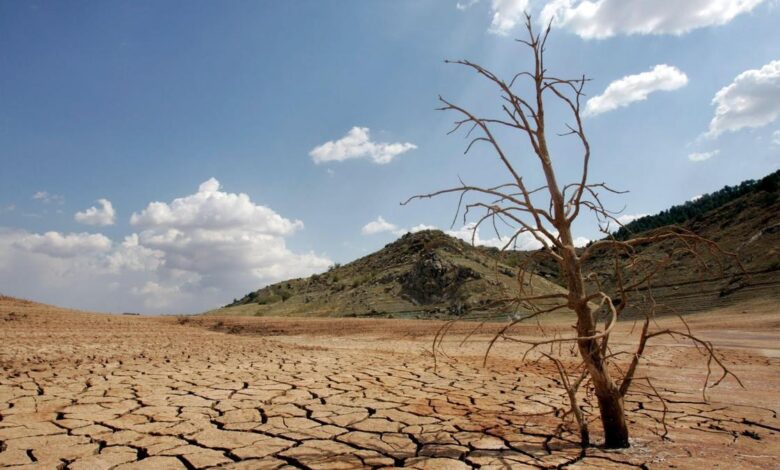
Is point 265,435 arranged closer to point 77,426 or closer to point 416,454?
point 416,454

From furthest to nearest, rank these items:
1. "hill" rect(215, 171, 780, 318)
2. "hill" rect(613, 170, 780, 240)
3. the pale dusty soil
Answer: "hill" rect(613, 170, 780, 240) → "hill" rect(215, 171, 780, 318) → the pale dusty soil

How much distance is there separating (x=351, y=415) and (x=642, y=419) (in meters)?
2.29

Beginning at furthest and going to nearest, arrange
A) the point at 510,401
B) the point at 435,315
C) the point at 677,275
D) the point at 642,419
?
the point at 677,275
the point at 435,315
the point at 510,401
the point at 642,419

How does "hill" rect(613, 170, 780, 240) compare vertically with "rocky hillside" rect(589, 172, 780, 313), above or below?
above

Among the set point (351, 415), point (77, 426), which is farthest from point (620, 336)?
point (77, 426)

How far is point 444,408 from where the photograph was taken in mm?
4059

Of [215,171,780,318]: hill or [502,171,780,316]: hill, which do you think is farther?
[215,171,780,318]: hill

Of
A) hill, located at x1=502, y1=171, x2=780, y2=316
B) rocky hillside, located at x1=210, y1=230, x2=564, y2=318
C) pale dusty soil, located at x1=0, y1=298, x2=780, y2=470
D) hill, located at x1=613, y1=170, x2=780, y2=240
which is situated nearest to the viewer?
pale dusty soil, located at x1=0, y1=298, x2=780, y2=470

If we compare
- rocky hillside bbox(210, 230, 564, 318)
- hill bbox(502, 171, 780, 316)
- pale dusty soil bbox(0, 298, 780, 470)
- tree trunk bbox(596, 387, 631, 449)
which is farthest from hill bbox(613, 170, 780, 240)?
tree trunk bbox(596, 387, 631, 449)

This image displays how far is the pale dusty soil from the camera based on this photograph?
2787 millimetres

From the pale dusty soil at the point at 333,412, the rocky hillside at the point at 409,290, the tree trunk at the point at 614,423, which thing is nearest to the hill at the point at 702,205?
the rocky hillside at the point at 409,290

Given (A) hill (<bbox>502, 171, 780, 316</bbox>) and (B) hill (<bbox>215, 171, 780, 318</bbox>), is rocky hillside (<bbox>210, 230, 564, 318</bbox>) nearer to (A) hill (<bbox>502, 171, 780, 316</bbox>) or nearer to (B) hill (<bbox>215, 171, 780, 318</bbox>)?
(B) hill (<bbox>215, 171, 780, 318</bbox>)

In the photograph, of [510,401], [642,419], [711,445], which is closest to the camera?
[711,445]

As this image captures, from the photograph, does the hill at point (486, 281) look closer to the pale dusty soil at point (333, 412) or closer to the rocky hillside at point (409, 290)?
the rocky hillside at point (409, 290)
